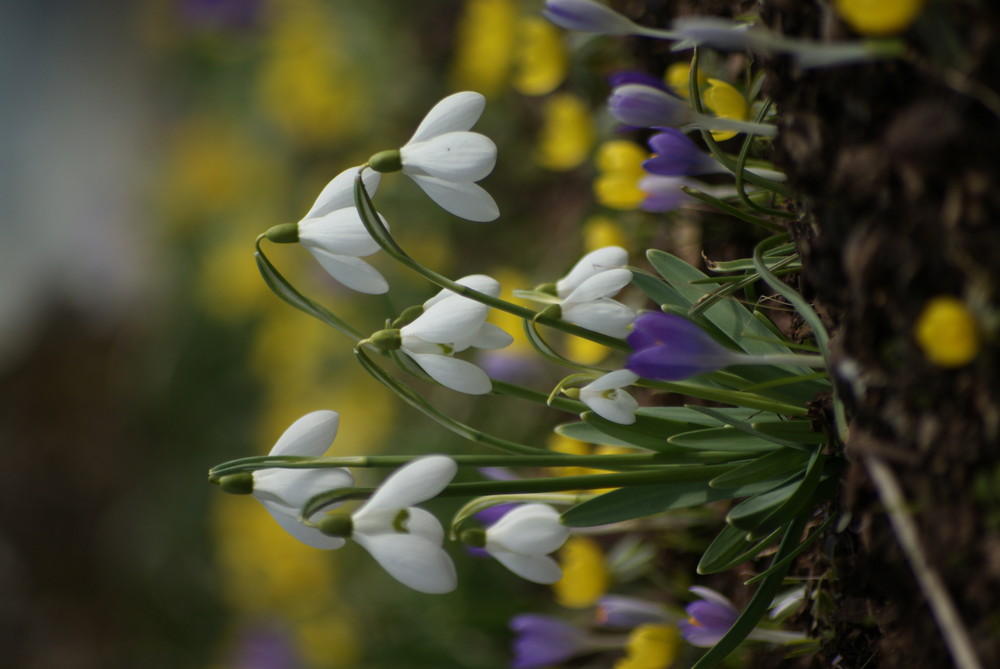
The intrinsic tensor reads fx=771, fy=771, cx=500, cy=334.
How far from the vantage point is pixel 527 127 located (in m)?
1.50

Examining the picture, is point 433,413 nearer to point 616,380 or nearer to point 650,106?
point 616,380

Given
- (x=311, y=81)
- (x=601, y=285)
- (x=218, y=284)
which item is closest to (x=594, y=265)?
(x=601, y=285)

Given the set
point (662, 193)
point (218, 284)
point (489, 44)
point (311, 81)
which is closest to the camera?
point (662, 193)

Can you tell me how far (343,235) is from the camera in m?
0.55

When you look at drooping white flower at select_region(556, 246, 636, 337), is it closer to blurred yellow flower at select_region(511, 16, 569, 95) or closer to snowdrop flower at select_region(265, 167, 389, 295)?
snowdrop flower at select_region(265, 167, 389, 295)

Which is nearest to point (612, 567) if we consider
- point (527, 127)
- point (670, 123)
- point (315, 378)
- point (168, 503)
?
point (670, 123)

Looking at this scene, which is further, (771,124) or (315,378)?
(315,378)

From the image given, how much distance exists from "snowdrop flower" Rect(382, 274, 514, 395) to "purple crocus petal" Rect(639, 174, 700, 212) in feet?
0.68

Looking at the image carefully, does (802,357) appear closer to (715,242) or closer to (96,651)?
(715,242)

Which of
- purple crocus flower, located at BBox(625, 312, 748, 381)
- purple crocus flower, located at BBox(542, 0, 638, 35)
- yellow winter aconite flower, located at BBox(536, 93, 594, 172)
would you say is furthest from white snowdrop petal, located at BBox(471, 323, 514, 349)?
yellow winter aconite flower, located at BBox(536, 93, 594, 172)

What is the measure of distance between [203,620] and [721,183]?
213 cm

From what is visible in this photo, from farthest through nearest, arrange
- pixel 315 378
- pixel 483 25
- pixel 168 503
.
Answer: pixel 168 503 → pixel 315 378 → pixel 483 25

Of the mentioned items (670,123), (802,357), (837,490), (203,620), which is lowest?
(203,620)

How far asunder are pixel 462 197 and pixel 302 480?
0.22m
